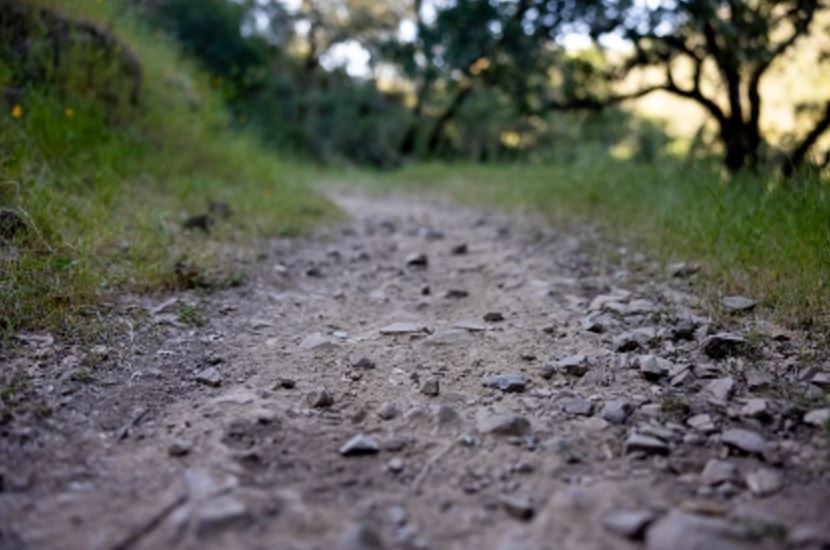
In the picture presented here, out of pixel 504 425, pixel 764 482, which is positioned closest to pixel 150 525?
pixel 504 425

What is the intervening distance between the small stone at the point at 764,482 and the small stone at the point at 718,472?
0.13 feet

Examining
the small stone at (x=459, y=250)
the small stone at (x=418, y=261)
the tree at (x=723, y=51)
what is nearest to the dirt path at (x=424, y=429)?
the small stone at (x=418, y=261)

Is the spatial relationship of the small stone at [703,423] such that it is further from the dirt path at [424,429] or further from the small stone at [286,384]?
the small stone at [286,384]

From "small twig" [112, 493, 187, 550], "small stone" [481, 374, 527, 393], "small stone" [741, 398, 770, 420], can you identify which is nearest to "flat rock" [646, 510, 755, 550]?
"small stone" [741, 398, 770, 420]

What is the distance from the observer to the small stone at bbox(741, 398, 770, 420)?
2186 millimetres

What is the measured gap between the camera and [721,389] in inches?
93.5

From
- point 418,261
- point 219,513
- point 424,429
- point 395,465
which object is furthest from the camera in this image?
point 418,261

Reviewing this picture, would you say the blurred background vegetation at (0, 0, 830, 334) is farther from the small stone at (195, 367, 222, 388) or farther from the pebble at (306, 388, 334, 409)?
the pebble at (306, 388, 334, 409)

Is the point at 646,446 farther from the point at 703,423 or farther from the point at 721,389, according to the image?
the point at 721,389

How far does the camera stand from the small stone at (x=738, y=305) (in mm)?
3064

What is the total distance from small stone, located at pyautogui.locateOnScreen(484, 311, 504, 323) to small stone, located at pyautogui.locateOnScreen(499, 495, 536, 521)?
5.09 feet

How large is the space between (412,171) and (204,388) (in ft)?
33.0

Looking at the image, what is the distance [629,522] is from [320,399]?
1.12 m

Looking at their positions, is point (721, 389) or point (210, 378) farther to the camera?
point (210, 378)
